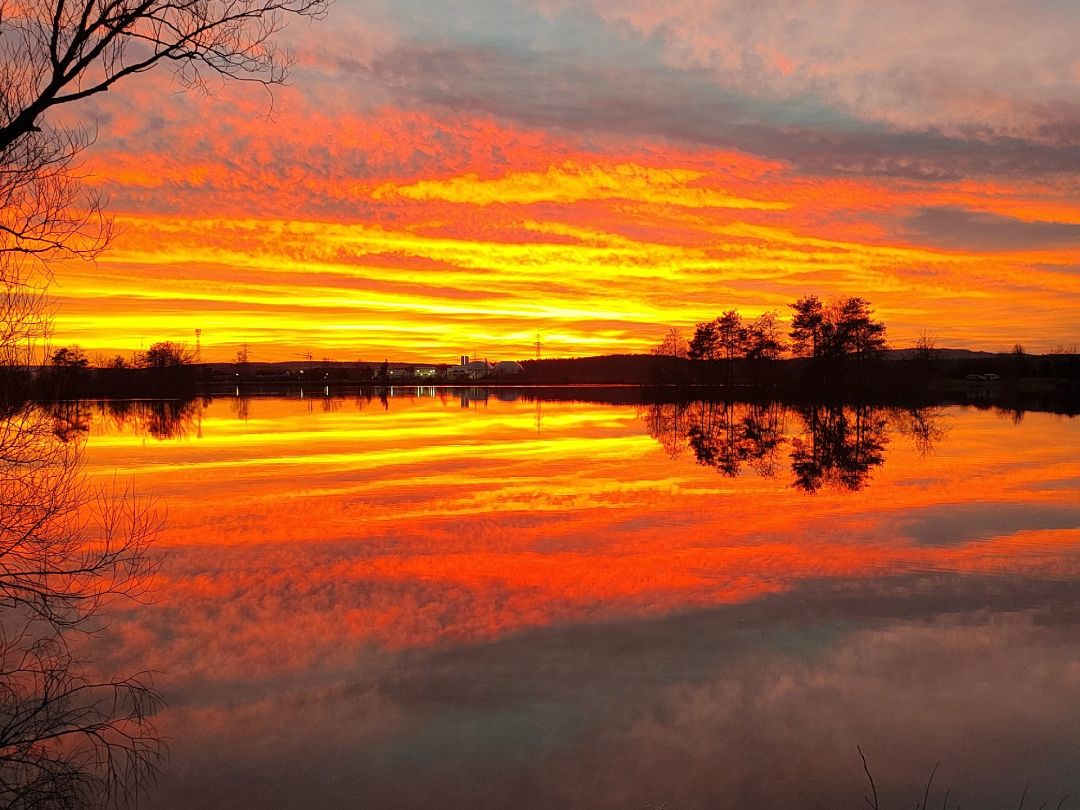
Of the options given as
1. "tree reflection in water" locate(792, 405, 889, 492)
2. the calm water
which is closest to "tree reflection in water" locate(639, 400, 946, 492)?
"tree reflection in water" locate(792, 405, 889, 492)

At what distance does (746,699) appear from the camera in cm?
830

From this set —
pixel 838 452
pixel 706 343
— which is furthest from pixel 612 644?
pixel 706 343

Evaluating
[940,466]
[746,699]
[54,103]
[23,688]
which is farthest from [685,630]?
[940,466]

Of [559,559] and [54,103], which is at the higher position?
[54,103]

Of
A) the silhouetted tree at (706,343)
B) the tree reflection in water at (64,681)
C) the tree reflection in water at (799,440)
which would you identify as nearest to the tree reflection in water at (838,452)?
the tree reflection in water at (799,440)

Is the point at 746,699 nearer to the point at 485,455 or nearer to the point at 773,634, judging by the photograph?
the point at 773,634

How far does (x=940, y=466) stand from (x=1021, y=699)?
808 inches

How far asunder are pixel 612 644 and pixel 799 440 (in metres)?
29.0

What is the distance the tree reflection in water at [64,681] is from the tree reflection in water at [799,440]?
53.6 ft

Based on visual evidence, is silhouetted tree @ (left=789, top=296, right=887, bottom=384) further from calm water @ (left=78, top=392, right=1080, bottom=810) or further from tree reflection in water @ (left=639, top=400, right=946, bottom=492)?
calm water @ (left=78, top=392, right=1080, bottom=810)

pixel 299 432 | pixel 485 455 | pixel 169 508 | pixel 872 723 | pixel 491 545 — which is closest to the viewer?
pixel 872 723

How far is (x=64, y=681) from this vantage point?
29.2 ft

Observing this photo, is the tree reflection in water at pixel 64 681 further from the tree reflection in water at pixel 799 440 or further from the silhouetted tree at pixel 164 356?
the silhouetted tree at pixel 164 356

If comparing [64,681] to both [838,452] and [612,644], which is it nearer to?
[612,644]
